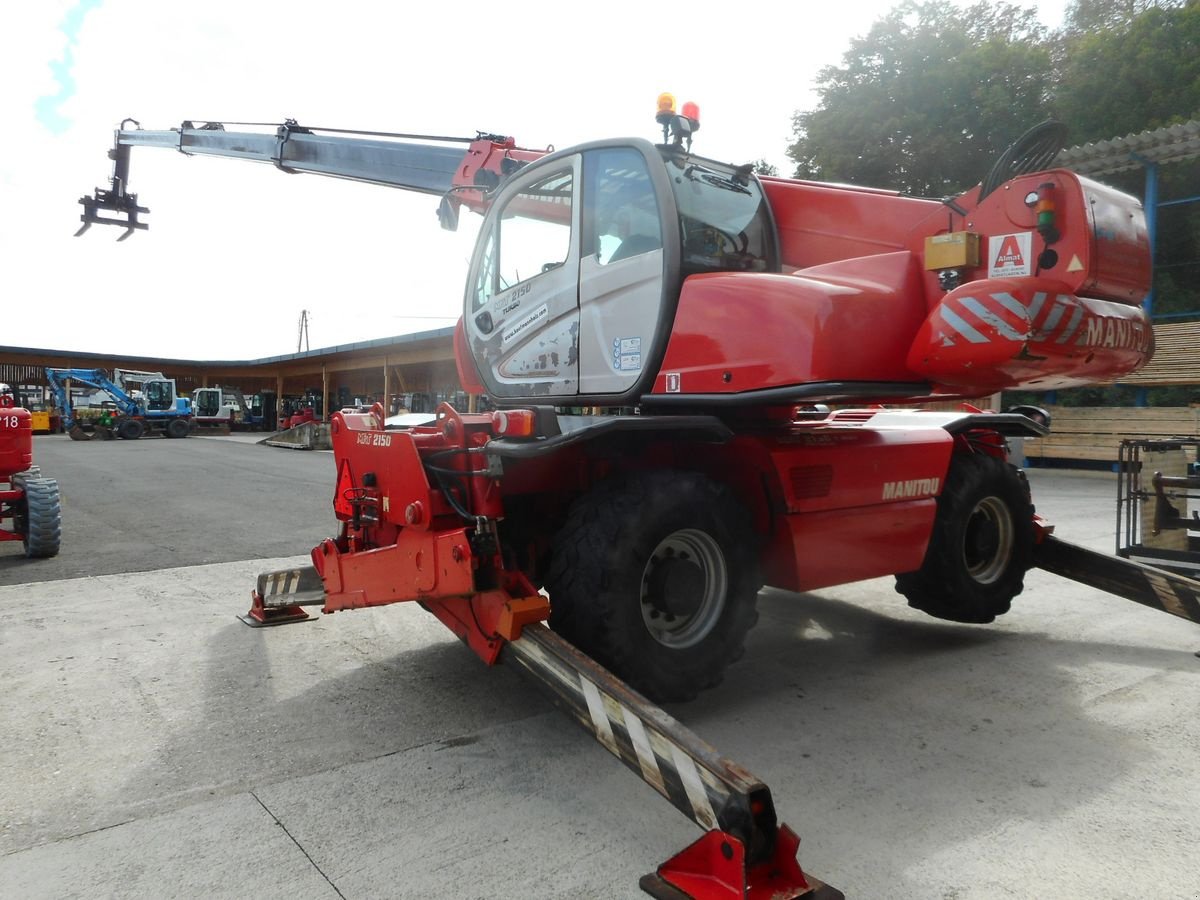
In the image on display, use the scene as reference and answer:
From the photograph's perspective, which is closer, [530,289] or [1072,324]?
[1072,324]

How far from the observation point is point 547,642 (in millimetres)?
3391

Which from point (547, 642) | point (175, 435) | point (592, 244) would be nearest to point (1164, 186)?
point (592, 244)

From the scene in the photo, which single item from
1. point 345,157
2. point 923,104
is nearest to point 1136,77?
point 923,104

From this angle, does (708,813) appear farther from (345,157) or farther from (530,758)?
(345,157)

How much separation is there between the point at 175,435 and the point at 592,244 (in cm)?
3809

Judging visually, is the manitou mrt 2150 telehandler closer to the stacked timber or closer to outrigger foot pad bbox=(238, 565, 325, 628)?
outrigger foot pad bbox=(238, 565, 325, 628)

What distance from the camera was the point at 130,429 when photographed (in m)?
35.3

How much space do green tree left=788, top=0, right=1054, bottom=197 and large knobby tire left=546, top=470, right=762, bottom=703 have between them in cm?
2349

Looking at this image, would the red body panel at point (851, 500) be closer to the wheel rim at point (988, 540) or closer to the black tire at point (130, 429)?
the wheel rim at point (988, 540)

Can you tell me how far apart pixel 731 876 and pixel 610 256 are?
2.87 meters

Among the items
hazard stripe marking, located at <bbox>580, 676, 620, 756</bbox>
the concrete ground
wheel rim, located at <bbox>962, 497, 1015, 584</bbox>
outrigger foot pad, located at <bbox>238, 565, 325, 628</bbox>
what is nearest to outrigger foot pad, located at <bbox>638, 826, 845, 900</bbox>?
the concrete ground

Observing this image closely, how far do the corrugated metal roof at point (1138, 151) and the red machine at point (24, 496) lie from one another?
1462cm

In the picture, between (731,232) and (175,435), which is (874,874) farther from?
(175,435)

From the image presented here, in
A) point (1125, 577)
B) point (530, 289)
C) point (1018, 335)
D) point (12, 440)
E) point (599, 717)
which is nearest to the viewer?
point (599, 717)
